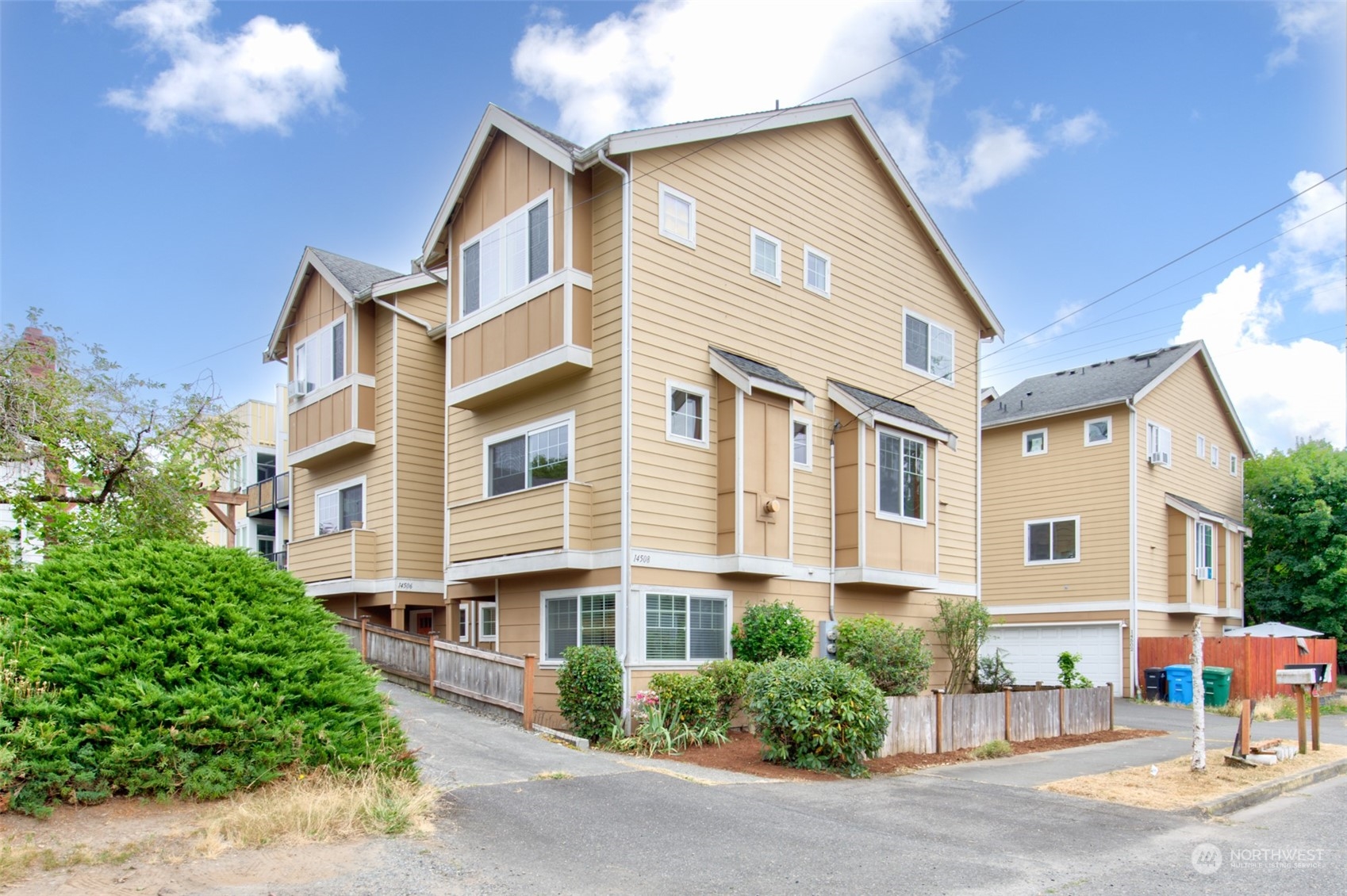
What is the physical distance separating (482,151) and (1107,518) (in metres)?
20.3

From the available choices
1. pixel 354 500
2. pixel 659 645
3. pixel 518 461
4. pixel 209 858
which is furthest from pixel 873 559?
pixel 209 858

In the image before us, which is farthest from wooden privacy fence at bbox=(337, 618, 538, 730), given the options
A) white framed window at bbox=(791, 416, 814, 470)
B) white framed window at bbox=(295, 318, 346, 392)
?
white framed window at bbox=(295, 318, 346, 392)

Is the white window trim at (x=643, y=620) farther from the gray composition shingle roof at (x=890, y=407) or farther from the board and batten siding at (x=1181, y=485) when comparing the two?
the board and batten siding at (x=1181, y=485)

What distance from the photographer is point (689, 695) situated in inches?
577

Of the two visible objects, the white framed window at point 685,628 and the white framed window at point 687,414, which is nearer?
the white framed window at point 685,628

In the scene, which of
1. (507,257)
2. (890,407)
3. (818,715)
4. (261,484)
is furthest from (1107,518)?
(261,484)

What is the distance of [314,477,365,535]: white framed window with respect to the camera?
75.3 feet

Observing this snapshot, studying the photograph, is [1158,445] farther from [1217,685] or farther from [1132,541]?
[1217,685]

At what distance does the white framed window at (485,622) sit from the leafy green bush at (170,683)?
32.4ft

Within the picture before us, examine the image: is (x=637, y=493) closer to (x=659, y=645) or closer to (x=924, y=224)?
(x=659, y=645)

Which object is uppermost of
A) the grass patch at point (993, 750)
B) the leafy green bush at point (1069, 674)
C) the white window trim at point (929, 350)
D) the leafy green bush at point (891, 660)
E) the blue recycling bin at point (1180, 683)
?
the white window trim at point (929, 350)

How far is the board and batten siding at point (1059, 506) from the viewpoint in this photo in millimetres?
28953

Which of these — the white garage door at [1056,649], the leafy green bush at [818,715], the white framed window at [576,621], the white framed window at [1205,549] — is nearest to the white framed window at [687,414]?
Answer: the white framed window at [576,621]

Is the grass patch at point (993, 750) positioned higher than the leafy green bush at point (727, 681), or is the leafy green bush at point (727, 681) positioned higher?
the leafy green bush at point (727, 681)
